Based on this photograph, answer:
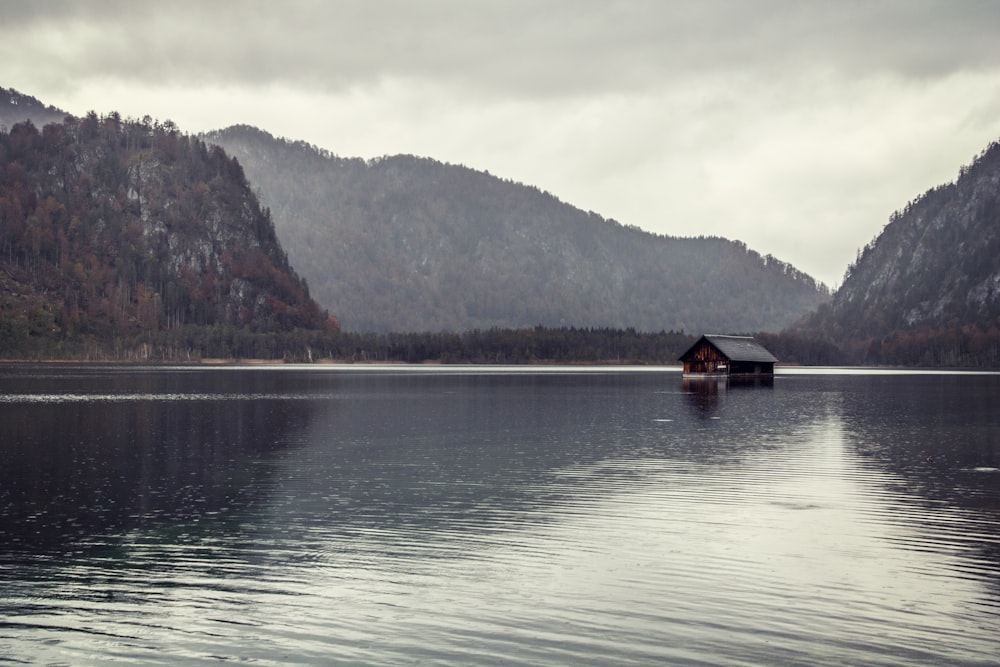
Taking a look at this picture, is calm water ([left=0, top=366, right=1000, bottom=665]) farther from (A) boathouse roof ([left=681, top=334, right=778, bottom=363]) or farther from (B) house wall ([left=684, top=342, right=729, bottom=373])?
(B) house wall ([left=684, top=342, right=729, bottom=373])

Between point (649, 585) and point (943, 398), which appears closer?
point (649, 585)

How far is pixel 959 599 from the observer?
17781 mm

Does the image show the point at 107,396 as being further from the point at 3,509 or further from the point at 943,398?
the point at 943,398

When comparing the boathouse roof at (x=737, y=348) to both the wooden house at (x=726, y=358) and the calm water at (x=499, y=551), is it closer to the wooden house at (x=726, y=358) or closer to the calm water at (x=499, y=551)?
the wooden house at (x=726, y=358)

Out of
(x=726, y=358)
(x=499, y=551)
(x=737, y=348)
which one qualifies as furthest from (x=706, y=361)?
(x=499, y=551)

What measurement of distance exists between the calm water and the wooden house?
106938mm

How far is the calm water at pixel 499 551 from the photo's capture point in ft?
50.7

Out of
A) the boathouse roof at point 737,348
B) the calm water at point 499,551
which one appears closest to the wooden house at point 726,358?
the boathouse roof at point 737,348

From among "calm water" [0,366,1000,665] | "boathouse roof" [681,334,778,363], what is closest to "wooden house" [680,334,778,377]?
"boathouse roof" [681,334,778,363]

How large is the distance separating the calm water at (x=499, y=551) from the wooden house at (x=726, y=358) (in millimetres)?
106938

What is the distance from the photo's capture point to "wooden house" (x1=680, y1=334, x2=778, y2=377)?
157 m

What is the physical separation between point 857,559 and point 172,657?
50.3 ft

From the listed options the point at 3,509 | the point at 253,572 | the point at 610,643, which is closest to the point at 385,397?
the point at 3,509

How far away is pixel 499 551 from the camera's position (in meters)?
22.5
